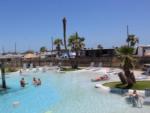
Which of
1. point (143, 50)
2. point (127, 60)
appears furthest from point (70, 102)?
point (143, 50)

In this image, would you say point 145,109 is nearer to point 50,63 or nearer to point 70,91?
point 70,91

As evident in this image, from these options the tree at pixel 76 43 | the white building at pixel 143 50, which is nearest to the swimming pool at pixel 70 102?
the white building at pixel 143 50

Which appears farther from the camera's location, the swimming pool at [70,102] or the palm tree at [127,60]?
the palm tree at [127,60]

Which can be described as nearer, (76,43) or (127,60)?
(127,60)

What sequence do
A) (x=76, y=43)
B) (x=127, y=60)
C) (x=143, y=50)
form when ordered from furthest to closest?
(x=76, y=43), (x=143, y=50), (x=127, y=60)

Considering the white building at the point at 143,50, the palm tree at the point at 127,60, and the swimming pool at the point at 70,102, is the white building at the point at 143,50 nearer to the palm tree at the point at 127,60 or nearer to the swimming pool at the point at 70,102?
the swimming pool at the point at 70,102

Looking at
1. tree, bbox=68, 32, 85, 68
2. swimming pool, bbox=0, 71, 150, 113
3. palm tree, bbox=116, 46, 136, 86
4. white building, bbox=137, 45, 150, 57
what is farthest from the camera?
tree, bbox=68, 32, 85, 68

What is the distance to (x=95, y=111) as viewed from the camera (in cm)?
2094

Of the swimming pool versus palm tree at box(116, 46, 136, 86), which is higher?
palm tree at box(116, 46, 136, 86)

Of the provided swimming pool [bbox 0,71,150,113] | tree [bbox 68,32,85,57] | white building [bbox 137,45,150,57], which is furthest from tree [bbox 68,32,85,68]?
swimming pool [bbox 0,71,150,113]

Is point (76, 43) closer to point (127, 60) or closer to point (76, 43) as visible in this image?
point (76, 43)

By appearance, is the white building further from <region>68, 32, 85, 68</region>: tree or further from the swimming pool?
the swimming pool

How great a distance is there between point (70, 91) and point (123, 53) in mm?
6442

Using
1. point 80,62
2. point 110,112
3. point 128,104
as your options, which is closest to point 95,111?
point 110,112
